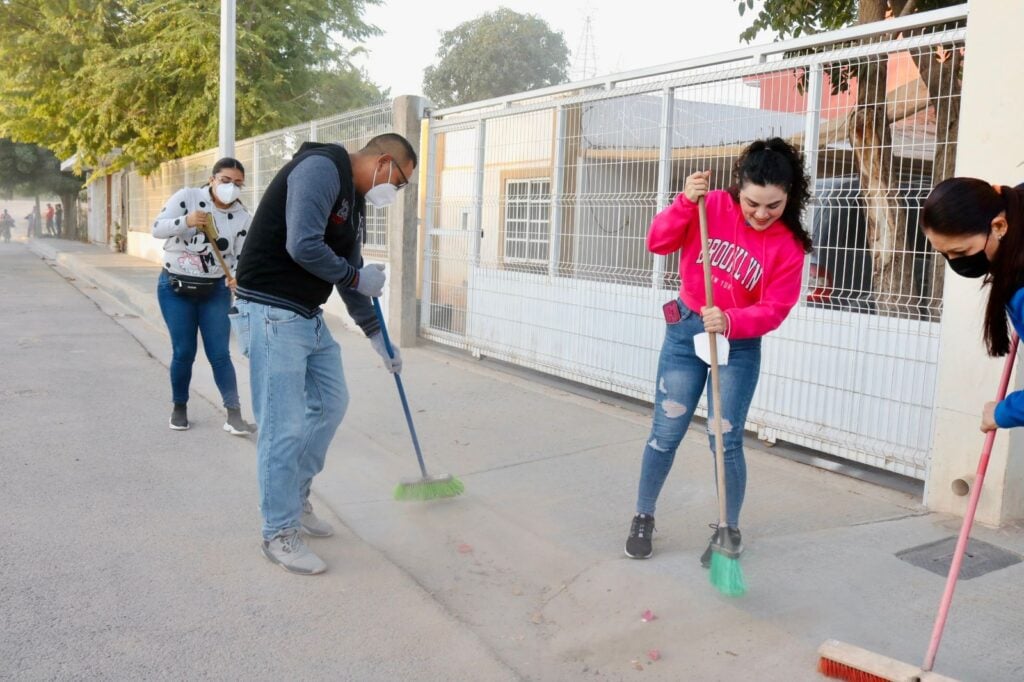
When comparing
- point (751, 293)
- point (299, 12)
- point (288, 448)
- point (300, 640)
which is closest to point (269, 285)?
point (288, 448)

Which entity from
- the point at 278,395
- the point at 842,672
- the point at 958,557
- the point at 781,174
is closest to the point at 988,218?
the point at 781,174

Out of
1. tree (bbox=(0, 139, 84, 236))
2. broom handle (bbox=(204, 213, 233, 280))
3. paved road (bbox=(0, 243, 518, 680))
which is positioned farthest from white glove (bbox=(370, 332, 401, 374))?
tree (bbox=(0, 139, 84, 236))

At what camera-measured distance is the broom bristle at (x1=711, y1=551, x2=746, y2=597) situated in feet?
11.0

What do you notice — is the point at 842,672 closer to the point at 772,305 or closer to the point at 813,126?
the point at 772,305

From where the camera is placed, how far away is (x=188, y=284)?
602 centimetres

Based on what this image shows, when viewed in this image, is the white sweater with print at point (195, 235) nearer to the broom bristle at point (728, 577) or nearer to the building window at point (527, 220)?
the building window at point (527, 220)

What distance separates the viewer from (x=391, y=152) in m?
3.98

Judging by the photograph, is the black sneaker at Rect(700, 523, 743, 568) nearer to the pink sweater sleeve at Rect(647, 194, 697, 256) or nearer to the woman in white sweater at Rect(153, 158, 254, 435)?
the pink sweater sleeve at Rect(647, 194, 697, 256)

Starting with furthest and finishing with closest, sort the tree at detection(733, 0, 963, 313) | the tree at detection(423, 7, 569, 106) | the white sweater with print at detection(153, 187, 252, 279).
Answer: the tree at detection(423, 7, 569, 106)
the white sweater with print at detection(153, 187, 252, 279)
the tree at detection(733, 0, 963, 313)

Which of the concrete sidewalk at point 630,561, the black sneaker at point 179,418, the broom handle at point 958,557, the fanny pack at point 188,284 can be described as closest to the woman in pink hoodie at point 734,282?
the concrete sidewalk at point 630,561

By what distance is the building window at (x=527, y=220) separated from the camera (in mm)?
7930

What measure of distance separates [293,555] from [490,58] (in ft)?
162

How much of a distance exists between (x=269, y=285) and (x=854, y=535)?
9.27 ft

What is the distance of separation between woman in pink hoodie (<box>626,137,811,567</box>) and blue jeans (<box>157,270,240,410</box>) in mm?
3419
